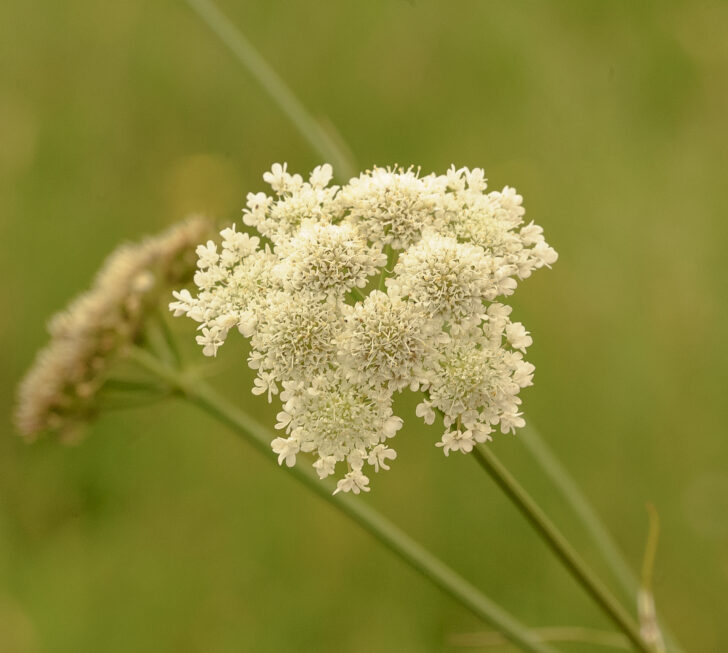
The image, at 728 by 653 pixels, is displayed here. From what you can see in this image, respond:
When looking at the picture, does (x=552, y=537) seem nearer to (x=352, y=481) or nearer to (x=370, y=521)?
(x=352, y=481)

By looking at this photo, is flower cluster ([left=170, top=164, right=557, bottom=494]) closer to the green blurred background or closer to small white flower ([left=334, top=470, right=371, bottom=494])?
small white flower ([left=334, top=470, right=371, bottom=494])


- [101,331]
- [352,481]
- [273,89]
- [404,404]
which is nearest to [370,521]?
[352,481]

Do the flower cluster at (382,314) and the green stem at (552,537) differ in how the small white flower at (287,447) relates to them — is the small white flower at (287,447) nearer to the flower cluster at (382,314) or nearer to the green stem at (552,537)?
the flower cluster at (382,314)

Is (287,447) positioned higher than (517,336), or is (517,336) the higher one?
(517,336)

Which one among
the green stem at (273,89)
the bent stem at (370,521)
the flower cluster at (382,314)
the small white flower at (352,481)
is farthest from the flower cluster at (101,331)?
the small white flower at (352,481)

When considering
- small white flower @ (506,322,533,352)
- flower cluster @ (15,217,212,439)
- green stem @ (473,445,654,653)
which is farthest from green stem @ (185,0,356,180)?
green stem @ (473,445,654,653)

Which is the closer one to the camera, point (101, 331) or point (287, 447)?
point (287, 447)
